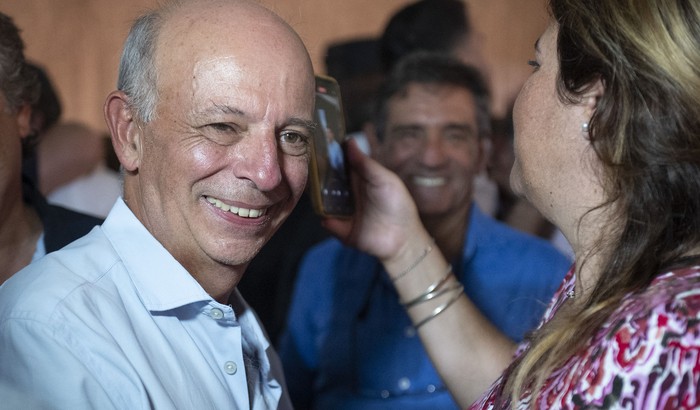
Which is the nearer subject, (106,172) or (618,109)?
(618,109)

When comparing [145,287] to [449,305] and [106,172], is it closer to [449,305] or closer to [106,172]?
[449,305]

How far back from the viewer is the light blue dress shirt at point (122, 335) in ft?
3.84

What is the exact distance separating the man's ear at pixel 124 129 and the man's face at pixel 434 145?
1.26 metres

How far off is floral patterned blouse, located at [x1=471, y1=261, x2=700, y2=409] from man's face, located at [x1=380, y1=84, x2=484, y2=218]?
1.50m

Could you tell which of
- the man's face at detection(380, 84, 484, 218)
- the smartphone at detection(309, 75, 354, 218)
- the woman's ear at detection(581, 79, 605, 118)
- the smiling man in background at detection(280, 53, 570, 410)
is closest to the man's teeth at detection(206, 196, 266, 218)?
the smartphone at detection(309, 75, 354, 218)

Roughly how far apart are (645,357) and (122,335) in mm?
703

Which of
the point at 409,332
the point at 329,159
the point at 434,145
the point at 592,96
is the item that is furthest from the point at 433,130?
the point at 592,96

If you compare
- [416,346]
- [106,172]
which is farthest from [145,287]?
[106,172]

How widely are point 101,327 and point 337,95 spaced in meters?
0.83

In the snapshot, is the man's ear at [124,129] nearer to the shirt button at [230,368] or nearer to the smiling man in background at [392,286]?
the shirt button at [230,368]

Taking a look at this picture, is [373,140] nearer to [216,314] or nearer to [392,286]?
[392,286]

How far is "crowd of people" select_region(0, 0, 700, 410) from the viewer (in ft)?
3.70

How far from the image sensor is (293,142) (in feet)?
4.80

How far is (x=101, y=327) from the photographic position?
1232 mm
